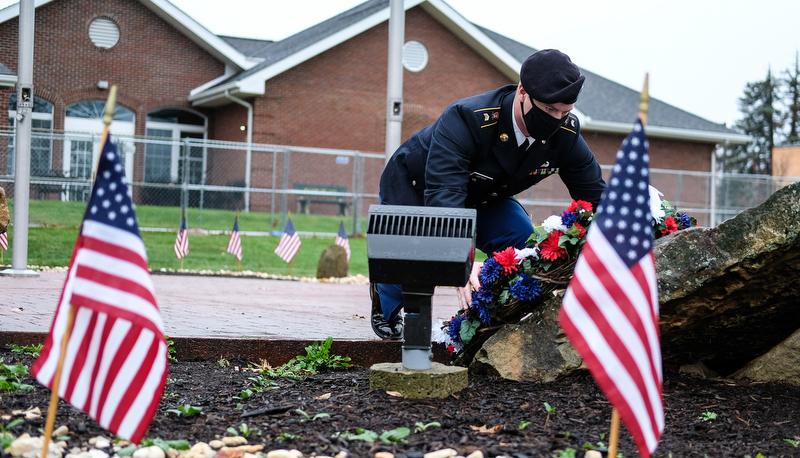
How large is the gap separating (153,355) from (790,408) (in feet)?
9.26

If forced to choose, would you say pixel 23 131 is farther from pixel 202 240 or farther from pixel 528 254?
pixel 202 240

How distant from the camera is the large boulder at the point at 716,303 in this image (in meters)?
3.34

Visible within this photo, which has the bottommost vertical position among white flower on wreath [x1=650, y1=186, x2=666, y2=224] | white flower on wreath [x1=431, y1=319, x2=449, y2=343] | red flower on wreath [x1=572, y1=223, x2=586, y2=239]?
white flower on wreath [x1=431, y1=319, x2=449, y2=343]

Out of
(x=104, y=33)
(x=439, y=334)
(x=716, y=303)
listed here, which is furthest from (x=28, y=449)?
(x=104, y=33)

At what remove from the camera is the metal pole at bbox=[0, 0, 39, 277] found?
818cm

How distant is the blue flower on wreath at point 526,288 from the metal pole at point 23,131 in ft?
21.2

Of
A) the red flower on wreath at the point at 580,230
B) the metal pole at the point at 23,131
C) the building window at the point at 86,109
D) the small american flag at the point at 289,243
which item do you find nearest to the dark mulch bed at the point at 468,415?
the red flower on wreath at the point at 580,230

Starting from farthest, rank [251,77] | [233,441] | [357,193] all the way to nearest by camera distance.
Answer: [251,77]
[357,193]
[233,441]

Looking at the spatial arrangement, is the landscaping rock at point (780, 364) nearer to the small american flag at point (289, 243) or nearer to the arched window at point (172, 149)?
the small american flag at point (289, 243)

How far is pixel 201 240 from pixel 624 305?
14.1 metres

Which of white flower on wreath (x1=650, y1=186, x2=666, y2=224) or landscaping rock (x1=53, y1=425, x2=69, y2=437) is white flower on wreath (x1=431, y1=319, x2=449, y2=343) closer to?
white flower on wreath (x1=650, y1=186, x2=666, y2=224)

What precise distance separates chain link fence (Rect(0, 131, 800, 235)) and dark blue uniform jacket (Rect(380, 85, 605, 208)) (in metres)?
11.0

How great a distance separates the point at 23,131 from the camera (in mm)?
8406

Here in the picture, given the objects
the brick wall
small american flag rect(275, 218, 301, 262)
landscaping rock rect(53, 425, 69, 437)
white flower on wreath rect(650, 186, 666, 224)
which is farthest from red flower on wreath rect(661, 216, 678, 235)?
the brick wall
